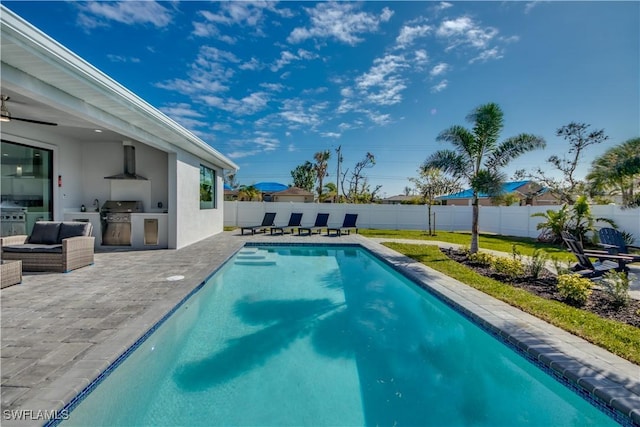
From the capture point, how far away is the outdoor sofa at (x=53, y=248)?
19.5 ft

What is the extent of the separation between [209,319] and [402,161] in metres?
35.3

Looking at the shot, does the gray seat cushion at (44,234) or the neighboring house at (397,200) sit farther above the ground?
Answer: the neighboring house at (397,200)

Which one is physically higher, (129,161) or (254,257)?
(129,161)

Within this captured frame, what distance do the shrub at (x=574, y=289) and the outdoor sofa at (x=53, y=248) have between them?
929 centimetres

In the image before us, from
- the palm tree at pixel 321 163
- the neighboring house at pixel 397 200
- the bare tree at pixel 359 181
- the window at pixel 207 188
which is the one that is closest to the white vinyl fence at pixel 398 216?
the window at pixel 207 188

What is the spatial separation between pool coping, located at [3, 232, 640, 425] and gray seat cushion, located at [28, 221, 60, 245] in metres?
3.79

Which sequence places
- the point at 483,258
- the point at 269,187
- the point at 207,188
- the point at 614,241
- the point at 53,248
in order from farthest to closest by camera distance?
the point at 269,187
the point at 207,188
the point at 483,258
the point at 614,241
the point at 53,248

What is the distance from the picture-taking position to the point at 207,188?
12.5m

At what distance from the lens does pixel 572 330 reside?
3.75 meters

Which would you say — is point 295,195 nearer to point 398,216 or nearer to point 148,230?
point 398,216

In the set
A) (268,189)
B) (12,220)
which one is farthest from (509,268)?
(268,189)

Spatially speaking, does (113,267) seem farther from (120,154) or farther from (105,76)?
(120,154)

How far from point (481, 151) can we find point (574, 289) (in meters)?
5.58

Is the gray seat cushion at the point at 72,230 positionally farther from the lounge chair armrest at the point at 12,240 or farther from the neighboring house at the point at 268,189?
the neighboring house at the point at 268,189
